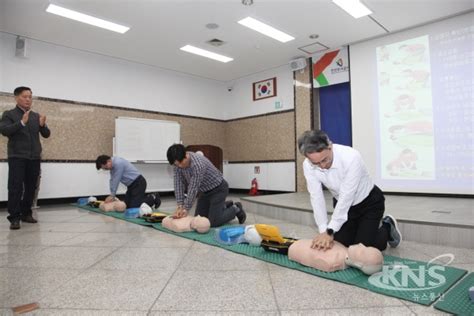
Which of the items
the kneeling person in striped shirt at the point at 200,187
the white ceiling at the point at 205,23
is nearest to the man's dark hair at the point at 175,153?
the kneeling person in striped shirt at the point at 200,187

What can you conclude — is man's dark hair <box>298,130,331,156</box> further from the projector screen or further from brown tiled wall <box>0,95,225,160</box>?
brown tiled wall <box>0,95,225,160</box>

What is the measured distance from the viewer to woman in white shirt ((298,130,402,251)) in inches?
68.1

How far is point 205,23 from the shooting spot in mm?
4551

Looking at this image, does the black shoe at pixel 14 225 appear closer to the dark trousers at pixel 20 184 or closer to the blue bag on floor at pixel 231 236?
the dark trousers at pixel 20 184

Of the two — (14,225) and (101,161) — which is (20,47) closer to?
(101,161)

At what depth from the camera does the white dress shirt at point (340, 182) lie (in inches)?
70.5

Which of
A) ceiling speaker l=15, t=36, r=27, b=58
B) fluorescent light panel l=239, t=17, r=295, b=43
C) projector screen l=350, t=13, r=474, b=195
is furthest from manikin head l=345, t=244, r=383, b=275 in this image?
ceiling speaker l=15, t=36, r=27, b=58

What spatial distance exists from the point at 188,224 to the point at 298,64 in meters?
4.29

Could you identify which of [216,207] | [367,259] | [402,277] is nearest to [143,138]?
[216,207]

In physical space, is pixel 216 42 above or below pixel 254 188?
above

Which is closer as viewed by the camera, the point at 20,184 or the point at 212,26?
the point at 20,184

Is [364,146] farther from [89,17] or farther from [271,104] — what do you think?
[89,17]

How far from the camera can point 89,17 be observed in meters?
4.40

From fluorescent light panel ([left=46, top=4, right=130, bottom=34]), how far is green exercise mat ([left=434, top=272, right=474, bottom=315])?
4846 millimetres
